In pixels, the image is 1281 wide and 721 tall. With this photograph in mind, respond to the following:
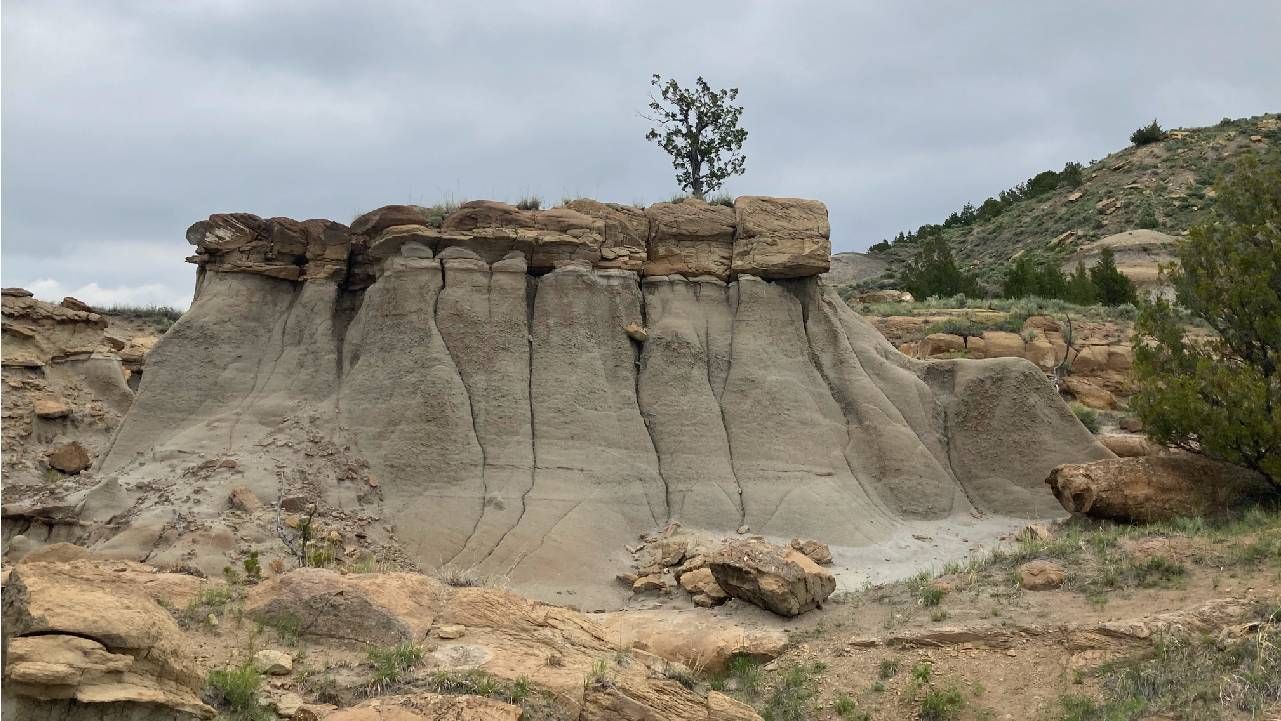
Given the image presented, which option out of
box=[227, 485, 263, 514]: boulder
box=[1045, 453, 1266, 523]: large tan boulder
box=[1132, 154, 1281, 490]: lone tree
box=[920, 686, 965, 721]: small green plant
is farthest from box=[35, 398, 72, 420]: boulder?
box=[1132, 154, 1281, 490]: lone tree

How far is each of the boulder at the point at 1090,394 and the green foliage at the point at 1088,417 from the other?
64.4 inches

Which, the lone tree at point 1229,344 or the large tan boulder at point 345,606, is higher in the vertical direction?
the lone tree at point 1229,344

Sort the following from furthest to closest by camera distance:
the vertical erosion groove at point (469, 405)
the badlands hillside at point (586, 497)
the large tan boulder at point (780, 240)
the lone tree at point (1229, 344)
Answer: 1. the large tan boulder at point (780, 240)
2. the vertical erosion groove at point (469, 405)
3. the lone tree at point (1229, 344)
4. the badlands hillside at point (586, 497)

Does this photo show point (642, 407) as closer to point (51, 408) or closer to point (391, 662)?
point (391, 662)

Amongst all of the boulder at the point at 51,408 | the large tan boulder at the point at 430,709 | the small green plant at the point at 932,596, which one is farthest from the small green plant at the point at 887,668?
the boulder at the point at 51,408

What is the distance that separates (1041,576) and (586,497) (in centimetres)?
763

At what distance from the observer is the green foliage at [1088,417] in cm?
2622

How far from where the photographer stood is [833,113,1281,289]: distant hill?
169ft

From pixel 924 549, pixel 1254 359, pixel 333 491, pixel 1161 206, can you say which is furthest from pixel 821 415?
pixel 1161 206

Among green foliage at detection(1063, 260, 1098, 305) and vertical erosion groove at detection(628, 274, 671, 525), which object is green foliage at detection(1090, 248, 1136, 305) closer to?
green foliage at detection(1063, 260, 1098, 305)

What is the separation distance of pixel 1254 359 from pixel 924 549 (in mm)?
6414

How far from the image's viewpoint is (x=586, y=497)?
18.6m

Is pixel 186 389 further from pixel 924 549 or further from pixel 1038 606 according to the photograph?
pixel 1038 606

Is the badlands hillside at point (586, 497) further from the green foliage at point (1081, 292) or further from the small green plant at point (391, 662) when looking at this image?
the green foliage at point (1081, 292)
